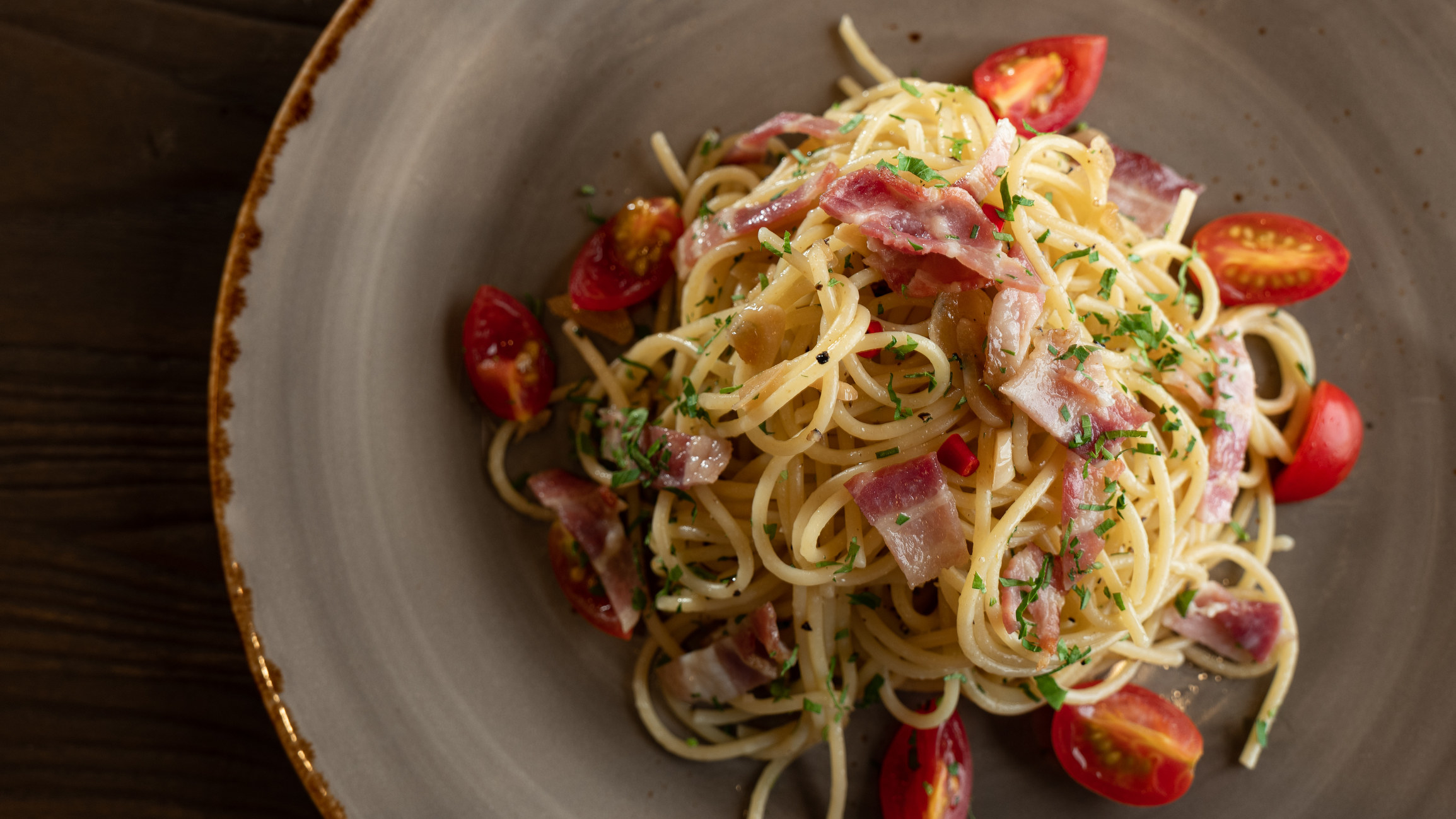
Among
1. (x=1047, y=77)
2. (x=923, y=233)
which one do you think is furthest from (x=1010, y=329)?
(x=1047, y=77)

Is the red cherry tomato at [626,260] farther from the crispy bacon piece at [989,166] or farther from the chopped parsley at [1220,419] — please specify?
the chopped parsley at [1220,419]

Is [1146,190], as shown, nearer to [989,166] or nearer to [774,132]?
[989,166]

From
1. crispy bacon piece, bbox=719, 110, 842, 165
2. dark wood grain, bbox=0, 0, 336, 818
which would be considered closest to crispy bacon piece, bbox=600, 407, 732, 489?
crispy bacon piece, bbox=719, 110, 842, 165

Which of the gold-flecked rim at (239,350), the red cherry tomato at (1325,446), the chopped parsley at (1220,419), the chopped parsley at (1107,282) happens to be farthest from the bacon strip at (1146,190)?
the gold-flecked rim at (239,350)

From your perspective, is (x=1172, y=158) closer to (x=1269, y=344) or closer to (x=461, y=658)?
(x=1269, y=344)

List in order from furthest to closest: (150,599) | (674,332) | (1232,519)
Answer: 1. (150,599)
2. (1232,519)
3. (674,332)

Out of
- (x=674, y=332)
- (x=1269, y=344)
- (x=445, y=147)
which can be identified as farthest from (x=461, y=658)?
(x=1269, y=344)
